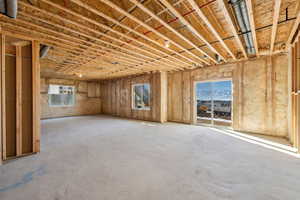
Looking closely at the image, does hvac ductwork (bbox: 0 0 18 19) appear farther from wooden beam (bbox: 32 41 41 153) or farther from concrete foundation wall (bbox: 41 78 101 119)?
concrete foundation wall (bbox: 41 78 101 119)

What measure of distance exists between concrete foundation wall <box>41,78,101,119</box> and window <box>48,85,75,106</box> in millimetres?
206

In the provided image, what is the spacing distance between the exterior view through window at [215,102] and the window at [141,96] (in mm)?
2738

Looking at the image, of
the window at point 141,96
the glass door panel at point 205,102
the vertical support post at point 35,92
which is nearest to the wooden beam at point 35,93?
the vertical support post at point 35,92

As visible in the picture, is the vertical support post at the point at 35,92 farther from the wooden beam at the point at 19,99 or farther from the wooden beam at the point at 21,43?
the wooden beam at the point at 19,99

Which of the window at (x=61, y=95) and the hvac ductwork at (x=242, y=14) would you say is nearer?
the hvac ductwork at (x=242, y=14)

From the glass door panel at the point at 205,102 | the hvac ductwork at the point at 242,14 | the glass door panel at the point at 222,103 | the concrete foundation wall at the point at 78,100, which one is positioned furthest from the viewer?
Result: the concrete foundation wall at the point at 78,100

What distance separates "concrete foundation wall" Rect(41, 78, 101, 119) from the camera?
7.62 meters

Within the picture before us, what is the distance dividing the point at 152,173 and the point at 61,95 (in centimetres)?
881

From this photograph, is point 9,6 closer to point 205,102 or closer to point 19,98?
point 19,98

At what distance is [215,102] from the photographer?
290 inches

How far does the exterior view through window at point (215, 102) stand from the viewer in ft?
18.8

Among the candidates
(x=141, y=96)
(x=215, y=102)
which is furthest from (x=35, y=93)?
(x=215, y=102)

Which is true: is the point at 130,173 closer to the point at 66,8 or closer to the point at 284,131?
the point at 66,8

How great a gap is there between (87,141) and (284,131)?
19.6 feet
